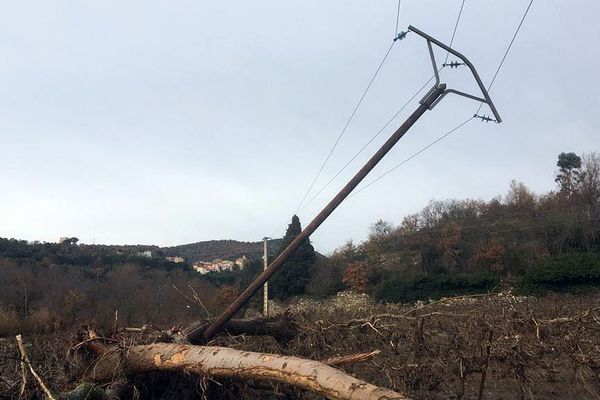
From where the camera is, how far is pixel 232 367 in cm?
577

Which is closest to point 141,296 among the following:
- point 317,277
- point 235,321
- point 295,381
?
point 317,277

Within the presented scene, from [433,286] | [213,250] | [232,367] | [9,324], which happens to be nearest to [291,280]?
[433,286]

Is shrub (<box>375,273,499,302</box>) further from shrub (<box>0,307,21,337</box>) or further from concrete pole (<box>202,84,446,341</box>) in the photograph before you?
concrete pole (<box>202,84,446,341</box>)

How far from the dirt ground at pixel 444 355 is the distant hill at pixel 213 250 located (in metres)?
55.6

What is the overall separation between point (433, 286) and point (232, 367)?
28.2 m

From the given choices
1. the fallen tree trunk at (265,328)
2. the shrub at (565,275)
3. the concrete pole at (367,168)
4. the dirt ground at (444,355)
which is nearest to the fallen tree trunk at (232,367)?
the dirt ground at (444,355)

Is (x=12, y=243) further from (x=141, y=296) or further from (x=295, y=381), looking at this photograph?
(x=295, y=381)

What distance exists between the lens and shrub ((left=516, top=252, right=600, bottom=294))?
89.1 feet

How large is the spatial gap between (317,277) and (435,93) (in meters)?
31.2

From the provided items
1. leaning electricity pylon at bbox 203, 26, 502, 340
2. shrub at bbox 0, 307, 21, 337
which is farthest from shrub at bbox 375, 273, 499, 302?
leaning electricity pylon at bbox 203, 26, 502, 340

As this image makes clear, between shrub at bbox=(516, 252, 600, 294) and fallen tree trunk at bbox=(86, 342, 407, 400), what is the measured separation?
25486 millimetres

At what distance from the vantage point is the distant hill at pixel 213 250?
6569cm

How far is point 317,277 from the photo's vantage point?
3953 centimetres

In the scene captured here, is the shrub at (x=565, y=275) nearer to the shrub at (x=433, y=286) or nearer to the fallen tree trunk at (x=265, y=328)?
the shrub at (x=433, y=286)
